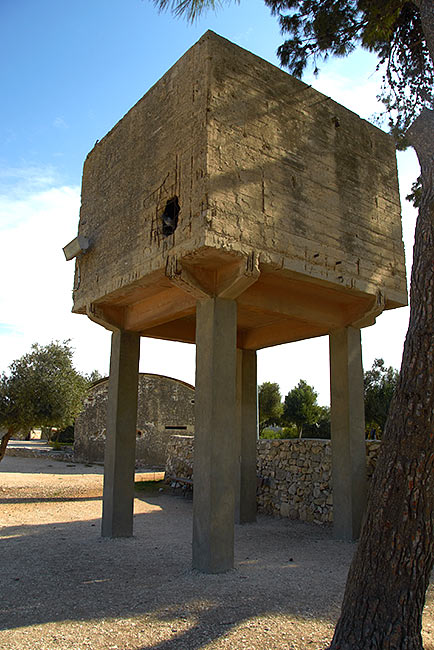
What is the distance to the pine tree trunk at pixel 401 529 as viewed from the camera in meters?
3.45

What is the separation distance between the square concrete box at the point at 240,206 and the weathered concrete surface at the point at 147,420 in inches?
595

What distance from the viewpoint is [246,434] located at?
10906 mm

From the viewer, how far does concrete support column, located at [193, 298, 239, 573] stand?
635 cm

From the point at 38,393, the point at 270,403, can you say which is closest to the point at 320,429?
the point at 270,403

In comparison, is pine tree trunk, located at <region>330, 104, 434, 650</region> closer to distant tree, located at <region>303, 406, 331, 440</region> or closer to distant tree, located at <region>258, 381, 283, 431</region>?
distant tree, located at <region>303, 406, 331, 440</region>

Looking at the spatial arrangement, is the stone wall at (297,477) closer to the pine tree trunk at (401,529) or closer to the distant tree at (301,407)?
the pine tree trunk at (401,529)

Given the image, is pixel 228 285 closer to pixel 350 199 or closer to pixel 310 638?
pixel 350 199

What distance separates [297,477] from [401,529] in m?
8.19

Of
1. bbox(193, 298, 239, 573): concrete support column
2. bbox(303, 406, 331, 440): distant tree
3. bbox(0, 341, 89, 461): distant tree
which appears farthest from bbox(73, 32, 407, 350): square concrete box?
bbox(303, 406, 331, 440): distant tree

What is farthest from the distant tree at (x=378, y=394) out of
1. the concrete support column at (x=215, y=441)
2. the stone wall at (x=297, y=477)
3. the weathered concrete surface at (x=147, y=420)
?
the concrete support column at (x=215, y=441)

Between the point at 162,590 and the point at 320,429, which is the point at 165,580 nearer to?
the point at 162,590

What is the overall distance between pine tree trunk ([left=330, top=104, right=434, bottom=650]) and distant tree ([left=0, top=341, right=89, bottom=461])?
15260mm

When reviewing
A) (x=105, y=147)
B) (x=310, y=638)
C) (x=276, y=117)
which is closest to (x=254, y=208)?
(x=276, y=117)

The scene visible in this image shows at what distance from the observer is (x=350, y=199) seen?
331 inches
